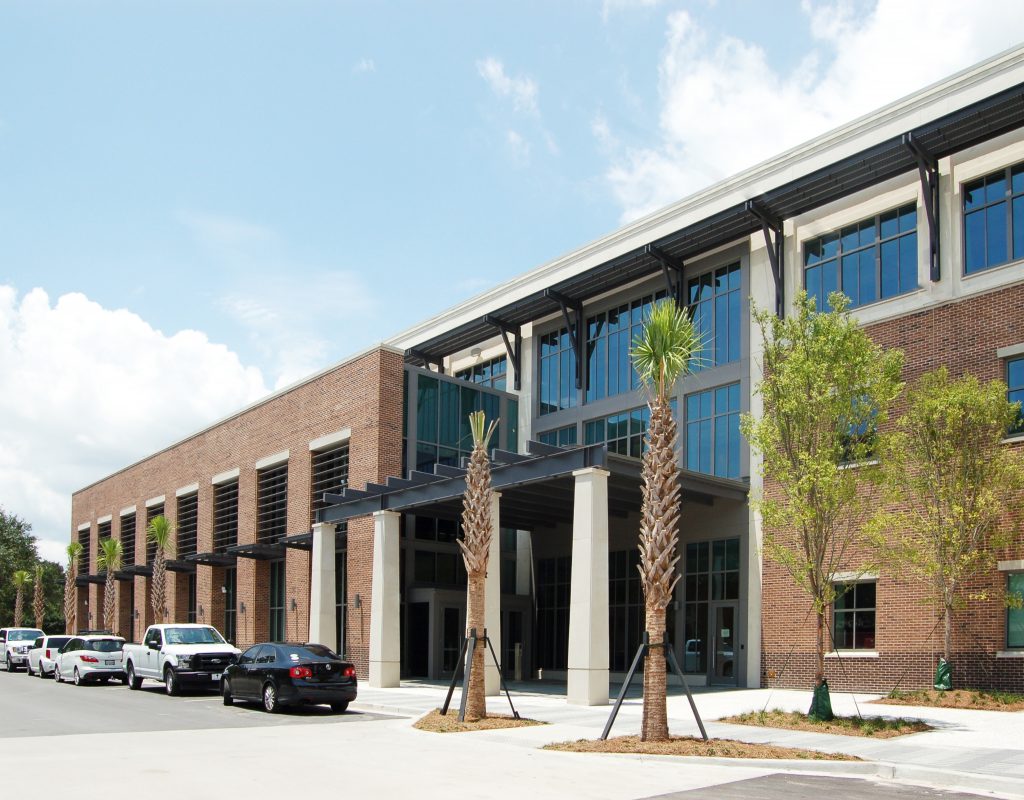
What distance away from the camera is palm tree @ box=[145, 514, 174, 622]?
44.5m

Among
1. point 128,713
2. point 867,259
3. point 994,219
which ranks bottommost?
point 128,713

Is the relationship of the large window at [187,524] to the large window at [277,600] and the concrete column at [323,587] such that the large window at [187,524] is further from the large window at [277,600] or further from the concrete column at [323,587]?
the concrete column at [323,587]

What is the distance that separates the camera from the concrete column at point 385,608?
1174 inches

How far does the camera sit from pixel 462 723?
18375 millimetres

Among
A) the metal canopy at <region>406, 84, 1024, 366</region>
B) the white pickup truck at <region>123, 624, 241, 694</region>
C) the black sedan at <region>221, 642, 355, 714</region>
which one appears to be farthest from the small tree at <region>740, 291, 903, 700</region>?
the white pickup truck at <region>123, 624, 241, 694</region>

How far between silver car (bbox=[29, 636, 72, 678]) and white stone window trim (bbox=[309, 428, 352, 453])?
1044 cm

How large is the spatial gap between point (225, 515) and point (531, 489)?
71.4 ft

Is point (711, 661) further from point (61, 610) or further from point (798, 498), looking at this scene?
point (61, 610)

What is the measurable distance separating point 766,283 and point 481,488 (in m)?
12.0

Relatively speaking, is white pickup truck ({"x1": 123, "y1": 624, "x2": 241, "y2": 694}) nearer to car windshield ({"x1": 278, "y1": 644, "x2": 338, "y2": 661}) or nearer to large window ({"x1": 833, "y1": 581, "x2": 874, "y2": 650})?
car windshield ({"x1": 278, "y1": 644, "x2": 338, "y2": 661})

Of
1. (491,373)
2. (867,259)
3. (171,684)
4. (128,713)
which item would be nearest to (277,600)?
(491,373)

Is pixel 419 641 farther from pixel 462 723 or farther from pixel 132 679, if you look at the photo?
pixel 462 723

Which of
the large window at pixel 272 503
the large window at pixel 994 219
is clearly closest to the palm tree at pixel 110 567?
the large window at pixel 272 503

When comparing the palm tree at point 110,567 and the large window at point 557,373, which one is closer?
the large window at point 557,373
